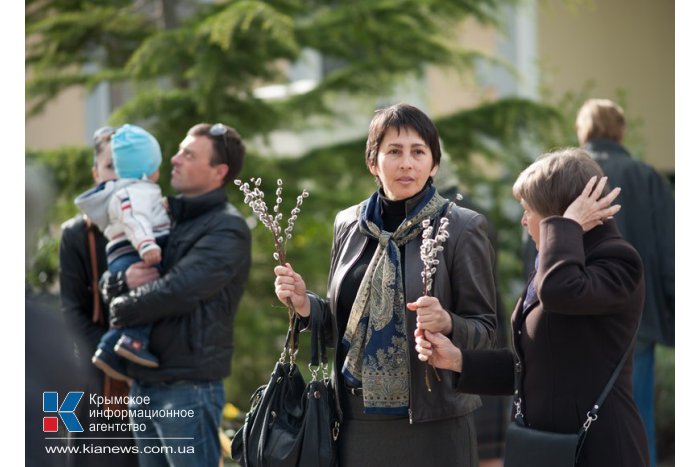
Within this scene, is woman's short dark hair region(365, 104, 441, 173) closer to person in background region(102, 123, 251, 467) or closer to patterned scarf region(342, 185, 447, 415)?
patterned scarf region(342, 185, 447, 415)

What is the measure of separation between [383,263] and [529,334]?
0.52 metres

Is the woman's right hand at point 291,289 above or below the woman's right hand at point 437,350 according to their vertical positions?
above

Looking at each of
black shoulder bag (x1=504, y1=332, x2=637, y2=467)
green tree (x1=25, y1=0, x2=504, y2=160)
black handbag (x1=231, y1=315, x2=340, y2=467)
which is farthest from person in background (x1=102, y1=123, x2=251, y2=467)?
green tree (x1=25, y1=0, x2=504, y2=160)

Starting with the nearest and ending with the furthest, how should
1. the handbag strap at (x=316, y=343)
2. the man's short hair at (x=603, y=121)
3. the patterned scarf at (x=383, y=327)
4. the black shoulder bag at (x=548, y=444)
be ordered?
the black shoulder bag at (x=548, y=444) < the patterned scarf at (x=383, y=327) < the handbag strap at (x=316, y=343) < the man's short hair at (x=603, y=121)

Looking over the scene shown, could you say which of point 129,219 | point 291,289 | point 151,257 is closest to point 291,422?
point 291,289

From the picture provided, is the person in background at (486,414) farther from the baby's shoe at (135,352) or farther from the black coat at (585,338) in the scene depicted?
the black coat at (585,338)

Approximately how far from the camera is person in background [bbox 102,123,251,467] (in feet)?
13.8

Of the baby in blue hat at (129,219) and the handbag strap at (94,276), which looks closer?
the baby in blue hat at (129,219)

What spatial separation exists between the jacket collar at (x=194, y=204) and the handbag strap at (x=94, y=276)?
450mm

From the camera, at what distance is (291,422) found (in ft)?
10.6

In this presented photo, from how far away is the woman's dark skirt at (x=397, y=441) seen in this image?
3.16 metres

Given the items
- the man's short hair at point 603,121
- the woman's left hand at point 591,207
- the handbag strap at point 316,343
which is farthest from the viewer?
the man's short hair at point 603,121

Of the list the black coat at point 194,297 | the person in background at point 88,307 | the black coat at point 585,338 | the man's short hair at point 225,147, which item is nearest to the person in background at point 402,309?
the black coat at point 585,338
